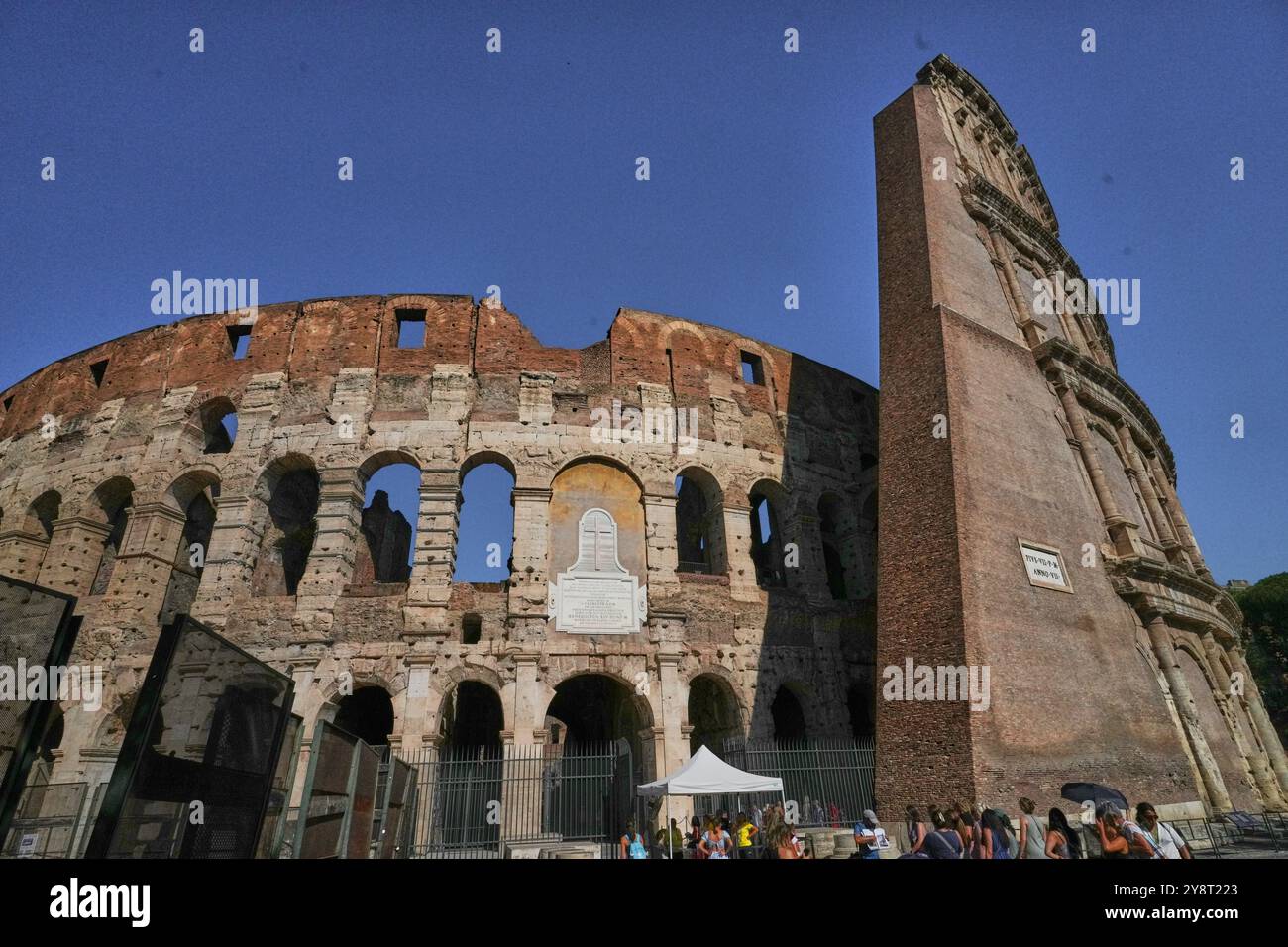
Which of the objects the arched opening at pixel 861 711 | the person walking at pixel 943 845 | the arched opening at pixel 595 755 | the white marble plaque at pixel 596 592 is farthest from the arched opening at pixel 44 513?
the arched opening at pixel 861 711

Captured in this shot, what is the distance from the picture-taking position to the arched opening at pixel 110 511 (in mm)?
16406

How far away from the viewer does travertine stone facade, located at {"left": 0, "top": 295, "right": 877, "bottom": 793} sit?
1430 cm

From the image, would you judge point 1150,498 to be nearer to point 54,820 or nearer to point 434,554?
point 434,554

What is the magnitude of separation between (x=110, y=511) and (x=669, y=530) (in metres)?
13.9

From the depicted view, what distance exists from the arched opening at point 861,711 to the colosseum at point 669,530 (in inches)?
8.0

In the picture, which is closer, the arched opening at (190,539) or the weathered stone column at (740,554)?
the arched opening at (190,539)

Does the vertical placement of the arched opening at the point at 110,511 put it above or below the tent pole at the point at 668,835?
above

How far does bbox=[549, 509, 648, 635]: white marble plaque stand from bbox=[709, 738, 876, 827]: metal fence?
12.1ft

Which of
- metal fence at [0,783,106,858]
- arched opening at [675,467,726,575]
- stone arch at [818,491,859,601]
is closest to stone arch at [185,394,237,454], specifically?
metal fence at [0,783,106,858]

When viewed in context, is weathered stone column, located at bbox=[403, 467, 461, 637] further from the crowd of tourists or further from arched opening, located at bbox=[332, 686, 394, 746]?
the crowd of tourists

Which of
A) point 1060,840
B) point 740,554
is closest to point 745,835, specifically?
point 1060,840

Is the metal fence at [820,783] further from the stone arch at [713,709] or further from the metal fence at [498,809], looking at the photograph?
the metal fence at [498,809]

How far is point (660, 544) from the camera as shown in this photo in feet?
52.6
